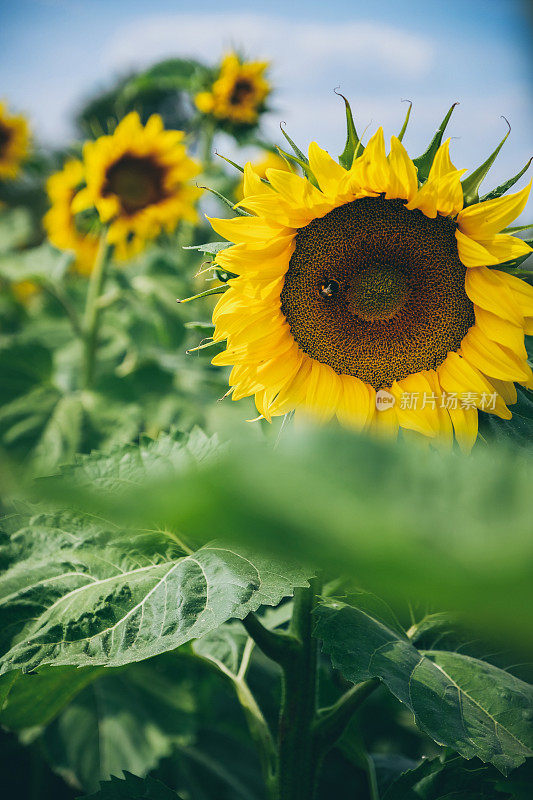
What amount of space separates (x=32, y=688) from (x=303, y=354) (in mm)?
446

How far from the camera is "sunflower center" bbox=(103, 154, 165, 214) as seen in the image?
198cm

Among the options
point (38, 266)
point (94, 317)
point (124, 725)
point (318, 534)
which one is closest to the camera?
point (318, 534)

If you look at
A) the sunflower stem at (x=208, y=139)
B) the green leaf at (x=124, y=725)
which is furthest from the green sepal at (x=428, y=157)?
the sunflower stem at (x=208, y=139)

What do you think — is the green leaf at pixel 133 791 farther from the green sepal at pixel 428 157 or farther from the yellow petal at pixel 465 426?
the green sepal at pixel 428 157

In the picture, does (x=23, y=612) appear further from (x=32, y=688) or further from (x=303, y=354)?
(x=303, y=354)

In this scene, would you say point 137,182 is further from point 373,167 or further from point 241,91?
point 373,167

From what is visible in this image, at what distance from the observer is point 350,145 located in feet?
2.23

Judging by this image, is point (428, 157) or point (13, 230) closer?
point (428, 157)

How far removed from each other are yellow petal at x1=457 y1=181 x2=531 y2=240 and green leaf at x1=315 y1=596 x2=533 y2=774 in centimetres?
37

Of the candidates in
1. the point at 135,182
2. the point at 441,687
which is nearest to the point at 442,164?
the point at 441,687

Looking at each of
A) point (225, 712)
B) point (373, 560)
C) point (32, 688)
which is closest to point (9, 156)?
point (225, 712)

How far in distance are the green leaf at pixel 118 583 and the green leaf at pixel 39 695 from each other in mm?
104

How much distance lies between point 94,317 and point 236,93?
1093mm

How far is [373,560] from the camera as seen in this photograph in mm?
147
